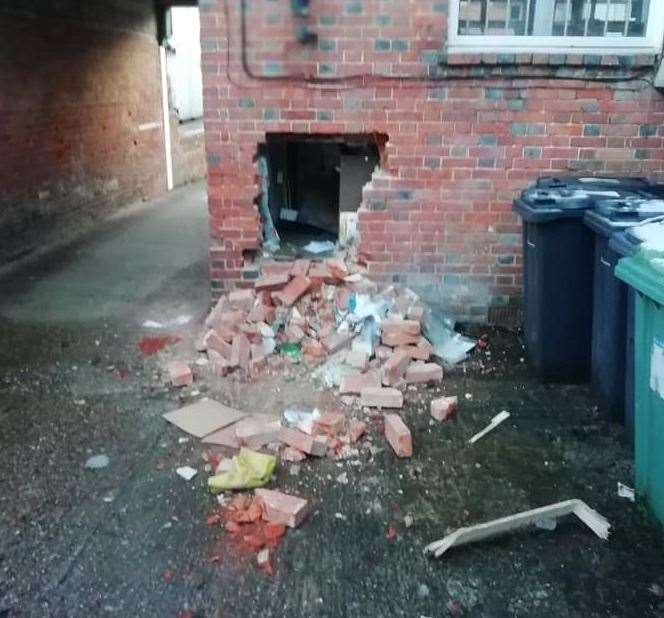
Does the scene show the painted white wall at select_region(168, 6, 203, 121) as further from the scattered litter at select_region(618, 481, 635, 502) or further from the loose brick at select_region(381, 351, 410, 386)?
the scattered litter at select_region(618, 481, 635, 502)

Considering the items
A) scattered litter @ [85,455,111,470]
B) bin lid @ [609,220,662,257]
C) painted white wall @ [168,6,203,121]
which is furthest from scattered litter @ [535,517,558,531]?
painted white wall @ [168,6,203,121]

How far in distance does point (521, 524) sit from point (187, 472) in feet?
5.52

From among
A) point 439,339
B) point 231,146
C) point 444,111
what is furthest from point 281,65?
point 439,339

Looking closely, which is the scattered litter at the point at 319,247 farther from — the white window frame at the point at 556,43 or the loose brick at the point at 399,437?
the loose brick at the point at 399,437

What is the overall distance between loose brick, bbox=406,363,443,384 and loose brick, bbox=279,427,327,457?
1.00m

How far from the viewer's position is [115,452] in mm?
3838

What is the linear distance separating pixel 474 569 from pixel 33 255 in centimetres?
664

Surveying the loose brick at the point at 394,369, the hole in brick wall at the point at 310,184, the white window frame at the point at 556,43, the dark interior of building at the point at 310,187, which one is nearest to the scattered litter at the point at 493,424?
the loose brick at the point at 394,369

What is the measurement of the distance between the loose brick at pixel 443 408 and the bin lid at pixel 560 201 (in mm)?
1239

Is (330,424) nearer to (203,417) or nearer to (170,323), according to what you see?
(203,417)

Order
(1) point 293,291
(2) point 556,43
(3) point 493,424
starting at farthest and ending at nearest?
(1) point 293,291 < (2) point 556,43 < (3) point 493,424

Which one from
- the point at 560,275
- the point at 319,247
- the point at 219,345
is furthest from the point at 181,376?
the point at 560,275

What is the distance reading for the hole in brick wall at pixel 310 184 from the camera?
5684mm

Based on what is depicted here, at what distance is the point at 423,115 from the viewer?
5.19 meters
